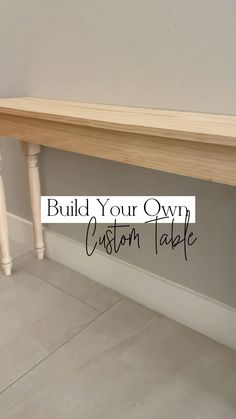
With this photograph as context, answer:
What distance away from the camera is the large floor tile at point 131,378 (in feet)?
2.91

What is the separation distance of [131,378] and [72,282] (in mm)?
508

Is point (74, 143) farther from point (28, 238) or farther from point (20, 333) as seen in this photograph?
point (28, 238)

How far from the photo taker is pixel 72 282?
55.2 inches

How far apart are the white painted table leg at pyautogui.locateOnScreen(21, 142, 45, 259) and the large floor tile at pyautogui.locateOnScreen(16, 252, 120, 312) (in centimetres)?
6

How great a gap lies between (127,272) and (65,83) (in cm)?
68

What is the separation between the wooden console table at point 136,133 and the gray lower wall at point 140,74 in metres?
0.07

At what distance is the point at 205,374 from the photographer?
984mm

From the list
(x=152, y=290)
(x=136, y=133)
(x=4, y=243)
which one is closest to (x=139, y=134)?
(x=136, y=133)

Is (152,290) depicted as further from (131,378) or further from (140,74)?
(140,74)

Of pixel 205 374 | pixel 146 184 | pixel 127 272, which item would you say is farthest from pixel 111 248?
pixel 205 374

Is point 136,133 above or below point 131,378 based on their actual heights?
above

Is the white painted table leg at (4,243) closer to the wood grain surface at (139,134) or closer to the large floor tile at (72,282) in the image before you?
the large floor tile at (72,282)

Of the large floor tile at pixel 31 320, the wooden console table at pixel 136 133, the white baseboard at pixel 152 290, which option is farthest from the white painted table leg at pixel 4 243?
the wooden console table at pixel 136 133

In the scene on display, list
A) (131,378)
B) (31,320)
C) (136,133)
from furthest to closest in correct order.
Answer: (31,320) → (131,378) → (136,133)
